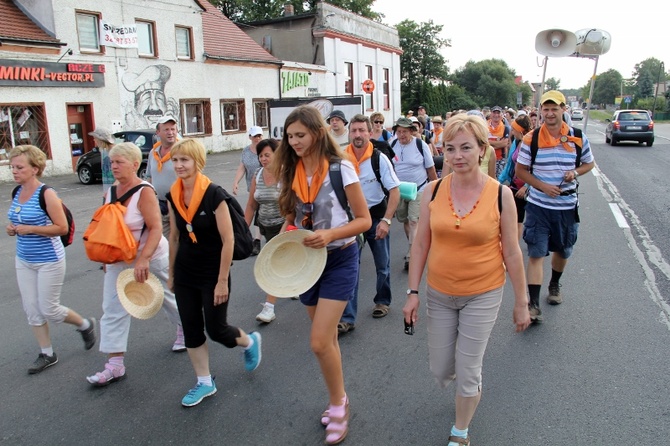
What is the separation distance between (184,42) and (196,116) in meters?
3.19

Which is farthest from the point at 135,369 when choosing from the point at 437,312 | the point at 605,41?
the point at 605,41

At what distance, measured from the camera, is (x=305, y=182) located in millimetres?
3100

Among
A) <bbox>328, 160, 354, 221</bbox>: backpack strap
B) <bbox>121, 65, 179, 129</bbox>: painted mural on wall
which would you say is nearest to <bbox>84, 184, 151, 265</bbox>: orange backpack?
<bbox>328, 160, 354, 221</bbox>: backpack strap

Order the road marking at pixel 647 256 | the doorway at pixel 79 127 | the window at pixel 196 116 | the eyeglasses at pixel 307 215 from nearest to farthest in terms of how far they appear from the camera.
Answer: the eyeglasses at pixel 307 215, the road marking at pixel 647 256, the doorway at pixel 79 127, the window at pixel 196 116

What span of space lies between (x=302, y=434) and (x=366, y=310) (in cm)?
215

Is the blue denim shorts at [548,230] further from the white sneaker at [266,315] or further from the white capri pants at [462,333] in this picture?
the white sneaker at [266,315]

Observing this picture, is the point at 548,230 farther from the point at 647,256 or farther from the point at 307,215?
the point at 647,256

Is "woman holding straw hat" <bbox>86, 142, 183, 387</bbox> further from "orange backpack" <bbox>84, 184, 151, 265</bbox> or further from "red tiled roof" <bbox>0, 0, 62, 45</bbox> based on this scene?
"red tiled roof" <bbox>0, 0, 62, 45</bbox>

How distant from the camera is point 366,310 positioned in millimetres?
5168

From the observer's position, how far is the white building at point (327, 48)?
106 feet

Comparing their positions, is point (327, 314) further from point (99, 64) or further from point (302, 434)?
point (99, 64)

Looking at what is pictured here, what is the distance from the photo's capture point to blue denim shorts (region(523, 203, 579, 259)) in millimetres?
4695

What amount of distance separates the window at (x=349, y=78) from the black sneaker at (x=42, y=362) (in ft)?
110

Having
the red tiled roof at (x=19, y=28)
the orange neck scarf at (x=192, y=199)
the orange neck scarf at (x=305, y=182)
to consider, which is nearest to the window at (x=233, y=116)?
the red tiled roof at (x=19, y=28)
